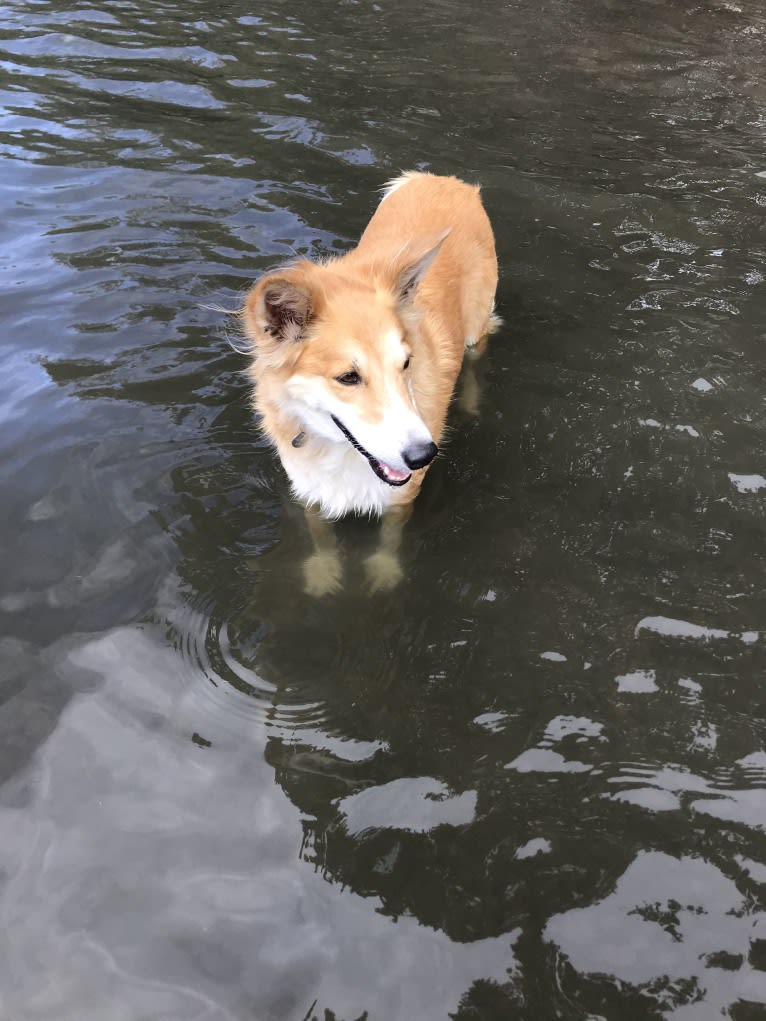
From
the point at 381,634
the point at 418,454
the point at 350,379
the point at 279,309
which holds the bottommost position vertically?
the point at 381,634

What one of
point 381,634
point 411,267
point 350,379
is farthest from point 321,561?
point 411,267

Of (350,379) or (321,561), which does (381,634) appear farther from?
(350,379)

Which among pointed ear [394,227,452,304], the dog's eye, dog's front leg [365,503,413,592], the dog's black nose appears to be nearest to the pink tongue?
the dog's black nose

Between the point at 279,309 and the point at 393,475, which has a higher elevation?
the point at 279,309

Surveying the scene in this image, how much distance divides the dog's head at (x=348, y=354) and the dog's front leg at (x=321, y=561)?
0.64 m

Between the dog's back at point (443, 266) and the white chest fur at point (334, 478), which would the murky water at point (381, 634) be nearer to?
the white chest fur at point (334, 478)

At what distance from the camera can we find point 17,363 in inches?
201

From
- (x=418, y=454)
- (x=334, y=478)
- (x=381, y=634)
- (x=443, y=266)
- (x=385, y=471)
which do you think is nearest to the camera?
(x=418, y=454)

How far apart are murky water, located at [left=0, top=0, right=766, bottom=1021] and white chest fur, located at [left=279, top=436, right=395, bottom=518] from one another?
0.23 m

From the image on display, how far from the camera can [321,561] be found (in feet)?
13.3

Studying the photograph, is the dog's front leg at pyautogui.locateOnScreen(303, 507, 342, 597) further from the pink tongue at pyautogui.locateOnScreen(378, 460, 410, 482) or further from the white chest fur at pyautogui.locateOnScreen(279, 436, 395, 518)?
the pink tongue at pyautogui.locateOnScreen(378, 460, 410, 482)

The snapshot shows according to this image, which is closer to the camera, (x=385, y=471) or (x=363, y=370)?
(x=363, y=370)

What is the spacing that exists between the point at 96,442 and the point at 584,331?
10.8ft

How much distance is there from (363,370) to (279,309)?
447 millimetres
